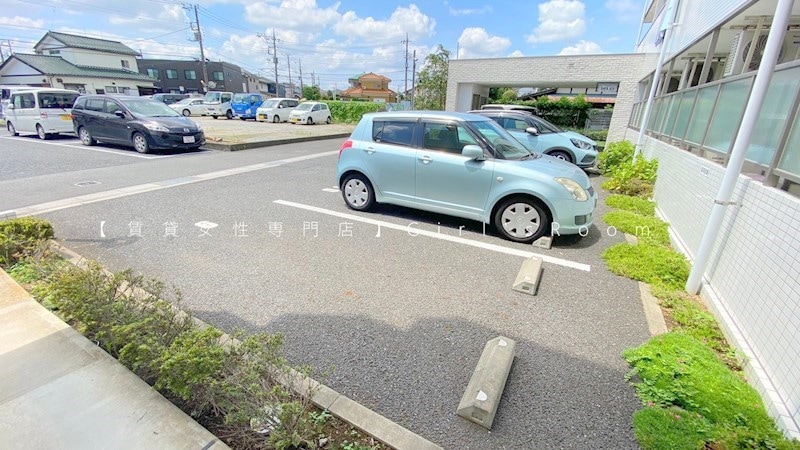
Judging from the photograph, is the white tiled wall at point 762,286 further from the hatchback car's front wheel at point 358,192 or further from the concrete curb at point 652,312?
the hatchback car's front wheel at point 358,192

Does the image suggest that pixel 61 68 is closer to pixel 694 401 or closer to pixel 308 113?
pixel 308 113

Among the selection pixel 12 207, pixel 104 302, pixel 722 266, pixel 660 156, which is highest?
pixel 660 156

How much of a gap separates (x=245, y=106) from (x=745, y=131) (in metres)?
25.8

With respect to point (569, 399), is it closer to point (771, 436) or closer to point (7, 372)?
point (771, 436)

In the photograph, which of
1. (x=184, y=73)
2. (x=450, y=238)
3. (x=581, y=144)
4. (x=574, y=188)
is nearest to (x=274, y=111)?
(x=581, y=144)

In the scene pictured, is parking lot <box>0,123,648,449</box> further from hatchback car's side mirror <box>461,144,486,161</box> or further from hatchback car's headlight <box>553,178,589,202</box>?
hatchback car's side mirror <box>461,144,486,161</box>

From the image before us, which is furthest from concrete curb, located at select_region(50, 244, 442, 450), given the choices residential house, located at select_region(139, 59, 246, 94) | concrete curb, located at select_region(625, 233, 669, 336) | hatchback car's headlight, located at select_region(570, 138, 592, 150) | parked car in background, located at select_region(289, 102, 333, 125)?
residential house, located at select_region(139, 59, 246, 94)

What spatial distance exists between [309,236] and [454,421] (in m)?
3.15

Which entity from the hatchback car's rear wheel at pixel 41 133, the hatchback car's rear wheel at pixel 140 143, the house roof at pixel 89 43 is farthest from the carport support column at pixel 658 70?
the house roof at pixel 89 43

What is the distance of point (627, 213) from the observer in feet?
17.9

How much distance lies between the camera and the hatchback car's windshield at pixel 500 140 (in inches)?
179

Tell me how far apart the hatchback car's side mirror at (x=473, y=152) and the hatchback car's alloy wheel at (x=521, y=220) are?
0.67 metres

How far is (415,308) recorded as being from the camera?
3037mm

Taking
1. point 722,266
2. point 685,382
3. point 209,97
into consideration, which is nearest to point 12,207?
point 685,382
